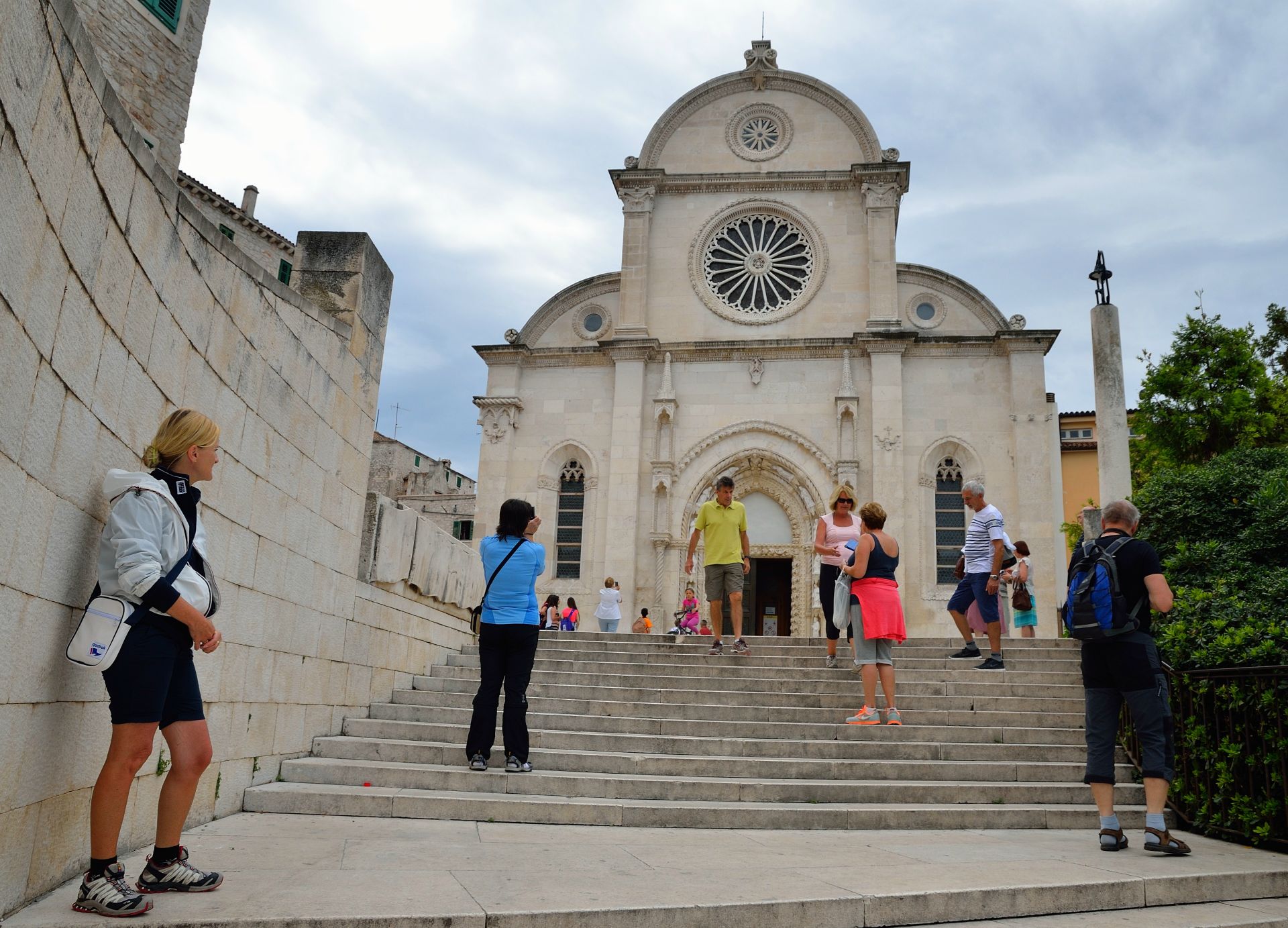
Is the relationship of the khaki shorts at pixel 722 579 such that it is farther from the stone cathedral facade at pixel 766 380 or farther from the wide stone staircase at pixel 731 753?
the stone cathedral facade at pixel 766 380

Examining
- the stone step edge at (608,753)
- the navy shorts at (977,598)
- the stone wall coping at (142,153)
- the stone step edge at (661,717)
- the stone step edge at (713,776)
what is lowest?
the stone step edge at (713,776)

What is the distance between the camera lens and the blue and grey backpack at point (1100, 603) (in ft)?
17.5

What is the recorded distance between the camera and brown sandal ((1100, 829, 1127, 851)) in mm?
5258

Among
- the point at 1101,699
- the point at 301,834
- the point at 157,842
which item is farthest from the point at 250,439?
the point at 1101,699

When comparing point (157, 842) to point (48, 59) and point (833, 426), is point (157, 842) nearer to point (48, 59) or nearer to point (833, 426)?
point (48, 59)

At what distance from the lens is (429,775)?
639cm

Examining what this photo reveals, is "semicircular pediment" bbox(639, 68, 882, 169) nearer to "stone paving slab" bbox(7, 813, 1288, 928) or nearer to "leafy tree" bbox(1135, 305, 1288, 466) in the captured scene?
"leafy tree" bbox(1135, 305, 1288, 466)

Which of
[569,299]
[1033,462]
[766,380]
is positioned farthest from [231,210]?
[1033,462]

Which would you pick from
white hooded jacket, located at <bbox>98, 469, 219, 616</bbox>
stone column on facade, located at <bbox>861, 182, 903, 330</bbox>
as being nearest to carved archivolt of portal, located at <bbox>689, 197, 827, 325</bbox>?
stone column on facade, located at <bbox>861, 182, 903, 330</bbox>

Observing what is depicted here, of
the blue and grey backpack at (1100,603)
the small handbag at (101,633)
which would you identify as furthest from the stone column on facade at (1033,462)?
the small handbag at (101,633)

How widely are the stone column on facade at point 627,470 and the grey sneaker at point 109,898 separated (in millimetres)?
18037

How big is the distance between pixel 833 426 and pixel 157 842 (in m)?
19.4

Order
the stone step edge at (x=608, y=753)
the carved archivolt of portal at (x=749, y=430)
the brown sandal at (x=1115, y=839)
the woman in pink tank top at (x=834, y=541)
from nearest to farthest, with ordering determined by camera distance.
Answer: the brown sandal at (x=1115, y=839) → the stone step edge at (x=608, y=753) → the woman in pink tank top at (x=834, y=541) → the carved archivolt of portal at (x=749, y=430)

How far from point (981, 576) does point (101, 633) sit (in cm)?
873
